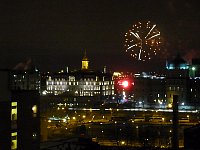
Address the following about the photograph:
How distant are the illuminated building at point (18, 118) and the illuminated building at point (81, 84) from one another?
42.4m

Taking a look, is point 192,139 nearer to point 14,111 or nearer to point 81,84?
point 14,111

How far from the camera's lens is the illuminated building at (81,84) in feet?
186

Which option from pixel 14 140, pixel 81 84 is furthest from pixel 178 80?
pixel 14 140

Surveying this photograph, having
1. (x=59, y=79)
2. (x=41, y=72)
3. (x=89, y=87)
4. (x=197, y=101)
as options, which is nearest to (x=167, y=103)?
(x=197, y=101)

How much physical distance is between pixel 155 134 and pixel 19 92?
47.1 ft

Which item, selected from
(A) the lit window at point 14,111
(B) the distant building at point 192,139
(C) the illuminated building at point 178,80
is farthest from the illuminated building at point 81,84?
(B) the distant building at point 192,139

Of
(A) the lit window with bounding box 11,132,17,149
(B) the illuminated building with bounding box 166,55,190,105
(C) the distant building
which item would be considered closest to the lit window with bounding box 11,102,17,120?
(A) the lit window with bounding box 11,132,17,149

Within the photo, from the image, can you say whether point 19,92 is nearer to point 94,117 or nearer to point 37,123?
point 37,123

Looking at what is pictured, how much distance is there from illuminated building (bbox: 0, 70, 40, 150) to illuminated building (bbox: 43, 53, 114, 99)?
4238 cm

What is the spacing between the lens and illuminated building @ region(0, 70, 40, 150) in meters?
11.7

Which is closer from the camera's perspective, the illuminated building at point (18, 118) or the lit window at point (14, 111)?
the illuminated building at point (18, 118)

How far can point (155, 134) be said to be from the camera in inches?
1006

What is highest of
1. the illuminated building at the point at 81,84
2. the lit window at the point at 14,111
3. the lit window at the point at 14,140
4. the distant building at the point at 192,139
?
the illuminated building at the point at 81,84

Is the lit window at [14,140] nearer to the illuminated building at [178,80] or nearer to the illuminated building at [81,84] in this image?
the illuminated building at [178,80]
